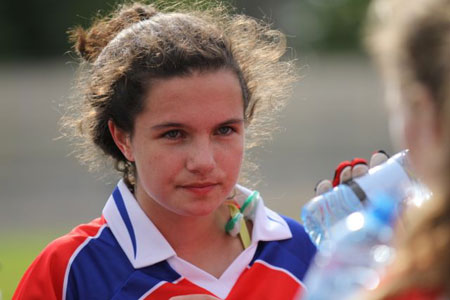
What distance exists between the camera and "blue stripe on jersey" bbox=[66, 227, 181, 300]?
291cm

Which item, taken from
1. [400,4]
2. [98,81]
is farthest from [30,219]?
[400,4]

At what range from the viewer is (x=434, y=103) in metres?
1.57

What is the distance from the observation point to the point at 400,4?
5.40 feet

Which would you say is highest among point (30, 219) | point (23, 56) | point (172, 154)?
point (23, 56)

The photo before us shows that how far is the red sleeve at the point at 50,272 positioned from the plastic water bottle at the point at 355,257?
130 cm

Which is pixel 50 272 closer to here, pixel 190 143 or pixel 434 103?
pixel 190 143

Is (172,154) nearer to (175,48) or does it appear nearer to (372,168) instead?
(175,48)

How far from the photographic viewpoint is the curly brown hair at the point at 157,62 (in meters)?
3.13

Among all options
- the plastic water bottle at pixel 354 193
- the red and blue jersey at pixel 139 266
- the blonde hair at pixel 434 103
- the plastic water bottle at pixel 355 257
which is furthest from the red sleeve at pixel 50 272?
the blonde hair at pixel 434 103

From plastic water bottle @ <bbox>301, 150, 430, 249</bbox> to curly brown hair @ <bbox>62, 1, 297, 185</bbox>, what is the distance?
56cm

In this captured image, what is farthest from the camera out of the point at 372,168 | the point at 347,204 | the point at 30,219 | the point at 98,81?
the point at 30,219

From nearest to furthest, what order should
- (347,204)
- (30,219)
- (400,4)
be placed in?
(400,4)
(347,204)
(30,219)

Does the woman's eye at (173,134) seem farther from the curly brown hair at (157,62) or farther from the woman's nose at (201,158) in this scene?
the curly brown hair at (157,62)

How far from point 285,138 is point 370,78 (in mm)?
2459
